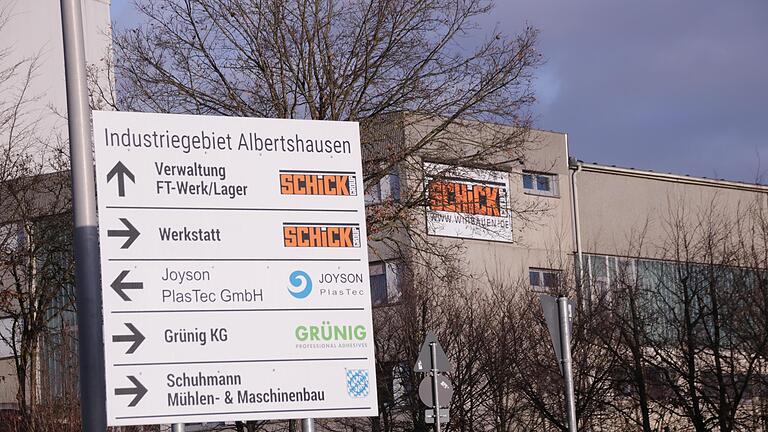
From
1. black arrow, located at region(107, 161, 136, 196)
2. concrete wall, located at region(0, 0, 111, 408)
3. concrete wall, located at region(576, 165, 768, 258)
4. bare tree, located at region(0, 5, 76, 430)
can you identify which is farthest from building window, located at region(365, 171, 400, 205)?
concrete wall, located at region(576, 165, 768, 258)

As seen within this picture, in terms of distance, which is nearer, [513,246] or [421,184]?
[421,184]

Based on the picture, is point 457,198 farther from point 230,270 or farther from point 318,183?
point 230,270

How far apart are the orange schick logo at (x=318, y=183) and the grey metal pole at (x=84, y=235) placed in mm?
1399

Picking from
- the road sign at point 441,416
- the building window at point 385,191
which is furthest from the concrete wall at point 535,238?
the road sign at point 441,416

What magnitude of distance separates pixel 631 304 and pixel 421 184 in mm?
6396

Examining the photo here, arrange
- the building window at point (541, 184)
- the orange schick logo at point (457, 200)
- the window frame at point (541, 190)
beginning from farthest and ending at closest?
the building window at point (541, 184) → the window frame at point (541, 190) → the orange schick logo at point (457, 200)

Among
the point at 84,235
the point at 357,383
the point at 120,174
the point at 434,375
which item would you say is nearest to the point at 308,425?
the point at 357,383

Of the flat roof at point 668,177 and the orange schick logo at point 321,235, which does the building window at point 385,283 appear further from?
the orange schick logo at point 321,235

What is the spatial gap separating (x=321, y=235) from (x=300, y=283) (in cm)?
40

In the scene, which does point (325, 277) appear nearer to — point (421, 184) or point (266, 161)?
point (266, 161)

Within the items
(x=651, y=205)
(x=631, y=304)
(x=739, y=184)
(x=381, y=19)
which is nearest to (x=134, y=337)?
(x=381, y=19)

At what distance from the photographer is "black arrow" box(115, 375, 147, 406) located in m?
8.86

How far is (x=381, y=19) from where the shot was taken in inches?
919

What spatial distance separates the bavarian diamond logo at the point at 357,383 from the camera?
9.52m
